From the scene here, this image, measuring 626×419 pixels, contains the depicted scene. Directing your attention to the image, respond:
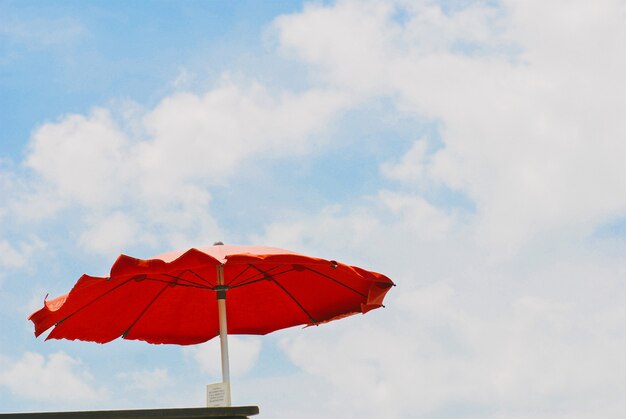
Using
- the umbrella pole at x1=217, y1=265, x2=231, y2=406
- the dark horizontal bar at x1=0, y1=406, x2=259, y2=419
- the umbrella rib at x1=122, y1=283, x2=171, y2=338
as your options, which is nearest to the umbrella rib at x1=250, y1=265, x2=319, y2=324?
the umbrella pole at x1=217, y1=265, x2=231, y2=406

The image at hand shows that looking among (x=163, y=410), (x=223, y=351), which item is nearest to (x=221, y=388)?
(x=223, y=351)

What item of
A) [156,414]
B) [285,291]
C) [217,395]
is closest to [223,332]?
[217,395]

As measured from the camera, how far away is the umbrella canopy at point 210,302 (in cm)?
699

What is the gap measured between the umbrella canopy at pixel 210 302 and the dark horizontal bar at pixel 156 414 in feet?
5.34

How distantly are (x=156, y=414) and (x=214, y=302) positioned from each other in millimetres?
3412

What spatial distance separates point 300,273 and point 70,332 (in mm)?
2156

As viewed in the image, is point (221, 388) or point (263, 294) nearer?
point (221, 388)

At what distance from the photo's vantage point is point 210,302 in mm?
7922

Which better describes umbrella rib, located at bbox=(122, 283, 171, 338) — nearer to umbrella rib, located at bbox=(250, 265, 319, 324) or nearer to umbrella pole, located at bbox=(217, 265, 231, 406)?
umbrella pole, located at bbox=(217, 265, 231, 406)

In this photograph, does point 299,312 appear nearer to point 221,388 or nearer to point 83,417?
point 221,388

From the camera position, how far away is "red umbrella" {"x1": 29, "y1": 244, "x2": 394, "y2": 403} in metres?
6.86

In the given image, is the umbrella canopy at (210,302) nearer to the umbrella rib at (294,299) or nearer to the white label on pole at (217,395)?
the umbrella rib at (294,299)

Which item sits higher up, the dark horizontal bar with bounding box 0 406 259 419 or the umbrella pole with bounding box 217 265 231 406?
the umbrella pole with bounding box 217 265 231 406

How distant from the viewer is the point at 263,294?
784 cm
